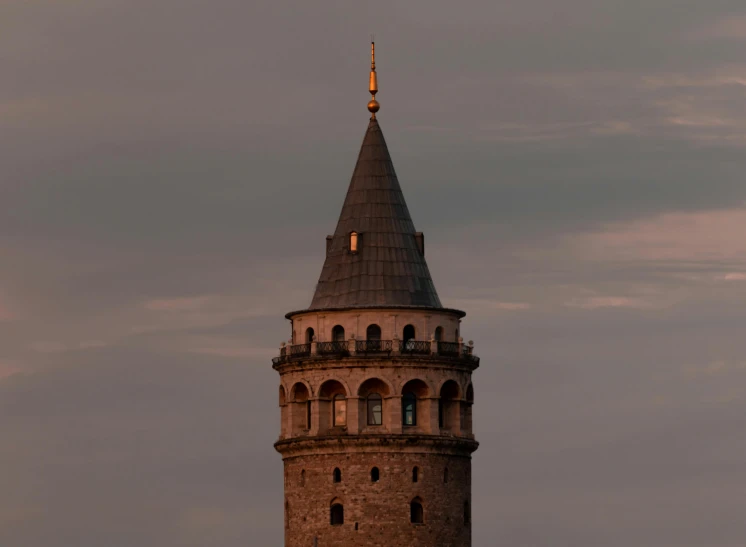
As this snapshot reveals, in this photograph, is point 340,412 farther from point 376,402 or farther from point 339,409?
point 376,402

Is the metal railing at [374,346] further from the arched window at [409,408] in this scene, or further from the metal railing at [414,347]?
the arched window at [409,408]

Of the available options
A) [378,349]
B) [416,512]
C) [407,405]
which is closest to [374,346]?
[378,349]

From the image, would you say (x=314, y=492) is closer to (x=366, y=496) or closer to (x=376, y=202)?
(x=366, y=496)

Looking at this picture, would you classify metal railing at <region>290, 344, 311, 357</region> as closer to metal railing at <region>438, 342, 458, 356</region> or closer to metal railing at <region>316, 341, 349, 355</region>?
metal railing at <region>316, 341, 349, 355</region>

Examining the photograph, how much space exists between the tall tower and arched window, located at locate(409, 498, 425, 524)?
0.16 feet


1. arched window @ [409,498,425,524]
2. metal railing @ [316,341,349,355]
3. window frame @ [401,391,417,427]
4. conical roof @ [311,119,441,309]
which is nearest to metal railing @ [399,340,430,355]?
conical roof @ [311,119,441,309]

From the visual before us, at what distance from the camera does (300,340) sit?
186 metres

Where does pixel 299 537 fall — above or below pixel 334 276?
below

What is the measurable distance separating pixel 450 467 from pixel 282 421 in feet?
29.5

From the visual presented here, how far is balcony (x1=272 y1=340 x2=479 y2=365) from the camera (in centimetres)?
18288

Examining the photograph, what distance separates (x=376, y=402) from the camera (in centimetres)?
18350

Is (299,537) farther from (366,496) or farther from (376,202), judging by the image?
(376,202)

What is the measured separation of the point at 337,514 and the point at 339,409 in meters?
5.25

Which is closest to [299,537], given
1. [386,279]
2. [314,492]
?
[314,492]
